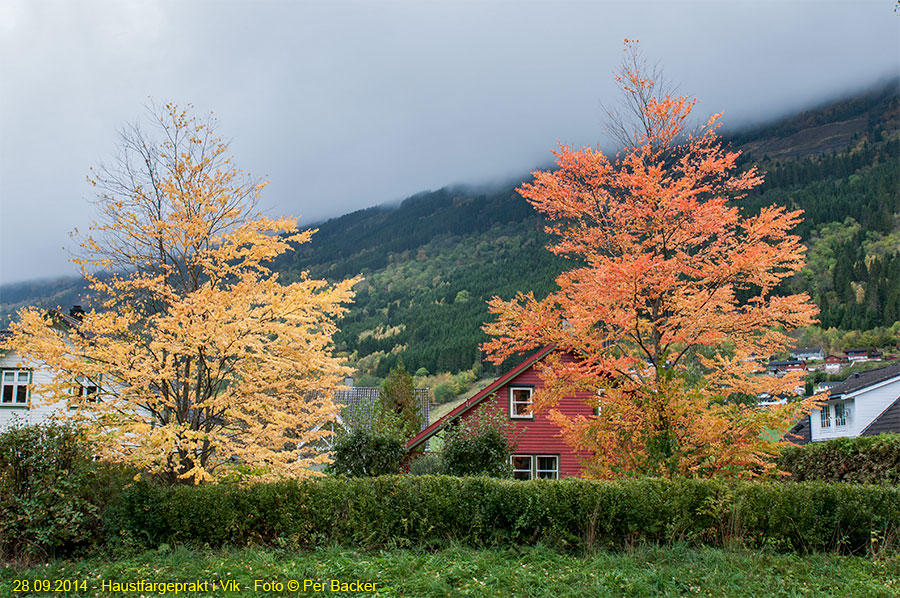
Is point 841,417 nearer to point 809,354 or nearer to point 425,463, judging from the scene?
point 425,463

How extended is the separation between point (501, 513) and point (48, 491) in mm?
6833

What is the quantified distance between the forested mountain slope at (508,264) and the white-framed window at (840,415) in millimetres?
30230

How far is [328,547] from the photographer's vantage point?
9.24 m

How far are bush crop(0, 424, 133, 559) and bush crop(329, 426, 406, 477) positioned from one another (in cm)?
590

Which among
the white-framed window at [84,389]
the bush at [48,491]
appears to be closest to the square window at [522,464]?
the white-framed window at [84,389]

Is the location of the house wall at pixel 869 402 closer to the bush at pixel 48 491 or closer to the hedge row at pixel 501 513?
the hedge row at pixel 501 513

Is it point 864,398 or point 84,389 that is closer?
point 84,389

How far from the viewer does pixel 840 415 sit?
108ft

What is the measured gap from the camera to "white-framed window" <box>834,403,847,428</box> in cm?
3238

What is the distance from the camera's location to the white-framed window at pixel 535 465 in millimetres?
24625

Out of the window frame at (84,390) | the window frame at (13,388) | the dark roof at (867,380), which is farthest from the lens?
the dark roof at (867,380)

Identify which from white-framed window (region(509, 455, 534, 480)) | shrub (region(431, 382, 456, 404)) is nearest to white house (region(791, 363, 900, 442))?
white-framed window (region(509, 455, 534, 480))


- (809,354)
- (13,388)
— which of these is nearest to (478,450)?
(13,388)

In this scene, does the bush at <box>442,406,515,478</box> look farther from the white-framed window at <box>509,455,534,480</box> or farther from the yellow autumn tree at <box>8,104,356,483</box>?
the white-framed window at <box>509,455,534,480</box>
